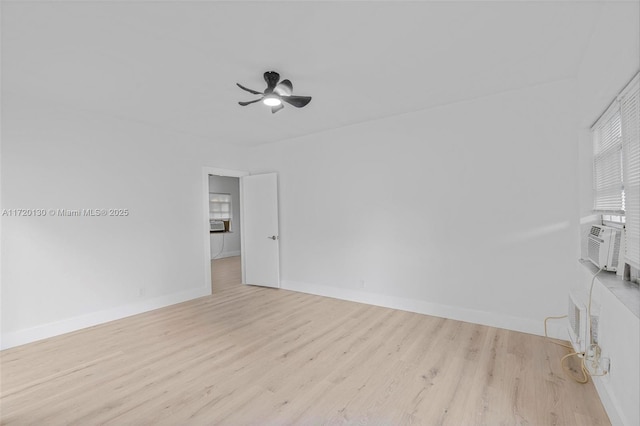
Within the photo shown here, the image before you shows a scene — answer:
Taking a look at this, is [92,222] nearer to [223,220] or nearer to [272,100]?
[272,100]

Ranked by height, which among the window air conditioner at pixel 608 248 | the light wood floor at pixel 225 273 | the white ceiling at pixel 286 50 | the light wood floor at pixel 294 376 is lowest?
the light wood floor at pixel 225 273

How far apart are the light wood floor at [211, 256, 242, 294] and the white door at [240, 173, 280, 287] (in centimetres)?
43

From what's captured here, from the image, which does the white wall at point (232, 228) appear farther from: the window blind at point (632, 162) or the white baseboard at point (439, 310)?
the window blind at point (632, 162)

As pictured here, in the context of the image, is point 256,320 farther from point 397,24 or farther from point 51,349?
point 397,24

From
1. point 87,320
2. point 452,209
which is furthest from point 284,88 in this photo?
point 87,320

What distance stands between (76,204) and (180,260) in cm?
155

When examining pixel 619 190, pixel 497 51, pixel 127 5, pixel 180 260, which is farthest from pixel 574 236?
pixel 180 260

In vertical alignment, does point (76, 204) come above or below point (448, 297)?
above

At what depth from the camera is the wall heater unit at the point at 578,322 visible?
2.31m

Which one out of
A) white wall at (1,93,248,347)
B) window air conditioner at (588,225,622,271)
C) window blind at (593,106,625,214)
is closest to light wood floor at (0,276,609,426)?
white wall at (1,93,248,347)

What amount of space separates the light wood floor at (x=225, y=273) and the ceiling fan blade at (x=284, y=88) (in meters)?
Result: 3.72

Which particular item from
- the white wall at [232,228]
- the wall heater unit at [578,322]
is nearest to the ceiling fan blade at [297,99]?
the wall heater unit at [578,322]

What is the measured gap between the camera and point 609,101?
2197mm

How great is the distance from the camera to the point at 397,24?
6.79 ft
